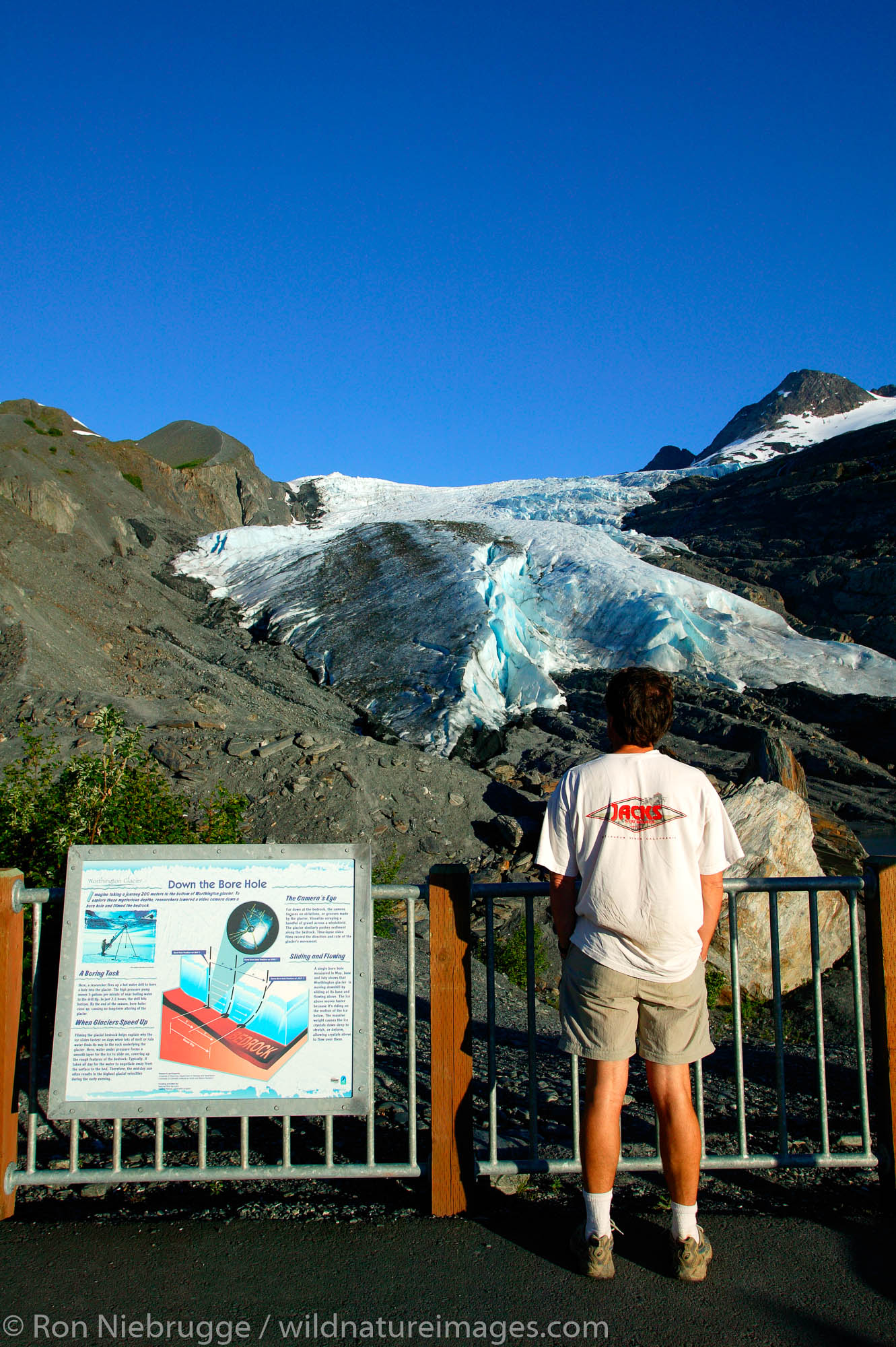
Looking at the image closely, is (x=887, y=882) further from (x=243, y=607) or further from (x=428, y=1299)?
(x=243, y=607)

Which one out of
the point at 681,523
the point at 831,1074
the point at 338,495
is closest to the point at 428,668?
the point at 831,1074

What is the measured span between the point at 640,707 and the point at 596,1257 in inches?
72.0

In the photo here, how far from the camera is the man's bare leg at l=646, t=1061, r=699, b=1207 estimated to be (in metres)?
2.73

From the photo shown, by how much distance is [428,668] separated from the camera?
21.1m

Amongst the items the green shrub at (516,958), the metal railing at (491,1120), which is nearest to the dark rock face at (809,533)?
the green shrub at (516,958)

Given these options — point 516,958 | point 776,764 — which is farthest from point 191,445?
point 516,958

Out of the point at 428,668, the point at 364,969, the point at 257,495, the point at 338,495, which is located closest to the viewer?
the point at 364,969

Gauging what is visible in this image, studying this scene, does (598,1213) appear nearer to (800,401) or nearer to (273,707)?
(273,707)

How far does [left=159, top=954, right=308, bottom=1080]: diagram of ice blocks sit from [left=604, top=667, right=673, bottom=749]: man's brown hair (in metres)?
1.54

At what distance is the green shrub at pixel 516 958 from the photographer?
9.12m

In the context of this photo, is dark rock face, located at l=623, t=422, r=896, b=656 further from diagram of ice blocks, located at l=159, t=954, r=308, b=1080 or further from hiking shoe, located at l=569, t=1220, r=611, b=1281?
diagram of ice blocks, located at l=159, t=954, r=308, b=1080

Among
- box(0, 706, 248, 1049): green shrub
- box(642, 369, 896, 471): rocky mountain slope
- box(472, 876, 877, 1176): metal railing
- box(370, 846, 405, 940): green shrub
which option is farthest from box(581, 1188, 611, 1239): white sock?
box(642, 369, 896, 471): rocky mountain slope

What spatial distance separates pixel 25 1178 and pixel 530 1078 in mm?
1972

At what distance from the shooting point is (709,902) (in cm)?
280
